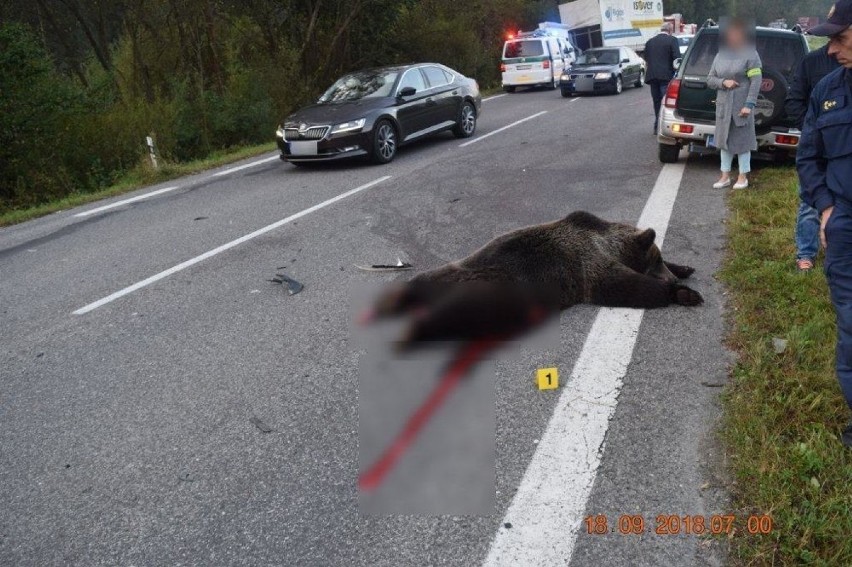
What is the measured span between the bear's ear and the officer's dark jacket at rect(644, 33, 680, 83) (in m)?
8.26

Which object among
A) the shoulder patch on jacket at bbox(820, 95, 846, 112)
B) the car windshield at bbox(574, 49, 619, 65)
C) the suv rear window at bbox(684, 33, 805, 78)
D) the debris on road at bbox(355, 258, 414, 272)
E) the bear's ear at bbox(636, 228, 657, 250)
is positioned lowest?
the car windshield at bbox(574, 49, 619, 65)

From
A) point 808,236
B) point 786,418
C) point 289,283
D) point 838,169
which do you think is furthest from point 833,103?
point 289,283

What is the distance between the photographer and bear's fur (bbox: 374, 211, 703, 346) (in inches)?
190

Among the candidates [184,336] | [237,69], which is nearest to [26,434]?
[184,336]

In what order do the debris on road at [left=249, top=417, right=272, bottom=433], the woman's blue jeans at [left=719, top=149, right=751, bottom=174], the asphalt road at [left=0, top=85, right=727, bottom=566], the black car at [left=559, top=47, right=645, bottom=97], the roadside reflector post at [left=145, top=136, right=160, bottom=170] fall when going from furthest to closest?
the black car at [left=559, top=47, right=645, bottom=97] < the roadside reflector post at [left=145, top=136, right=160, bottom=170] < the woman's blue jeans at [left=719, top=149, right=751, bottom=174] < the debris on road at [left=249, top=417, right=272, bottom=433] < the asphalt road at [left=0, top=85, right=727, bottom=566]

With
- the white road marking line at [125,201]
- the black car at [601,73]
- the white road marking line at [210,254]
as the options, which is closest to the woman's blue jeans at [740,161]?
the white road marking line at [210,254]

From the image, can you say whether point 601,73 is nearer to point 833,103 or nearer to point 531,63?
point 531,63

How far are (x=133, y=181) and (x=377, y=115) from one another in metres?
5.13

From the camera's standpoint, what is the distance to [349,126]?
12.1m

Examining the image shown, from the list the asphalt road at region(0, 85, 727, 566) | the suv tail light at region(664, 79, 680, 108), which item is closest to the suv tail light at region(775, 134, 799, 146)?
the asphalt road at region(0, 85, 727, 566)

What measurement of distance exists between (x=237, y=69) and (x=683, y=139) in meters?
14.5

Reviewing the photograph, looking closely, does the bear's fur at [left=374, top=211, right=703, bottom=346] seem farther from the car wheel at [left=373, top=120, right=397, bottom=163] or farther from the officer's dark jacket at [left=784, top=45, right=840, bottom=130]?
the car wheel at [left=373, top=120, right=397, bottom=163]

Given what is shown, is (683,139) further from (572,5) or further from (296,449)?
(572,5)

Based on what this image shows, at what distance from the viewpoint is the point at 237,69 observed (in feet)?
65.8
